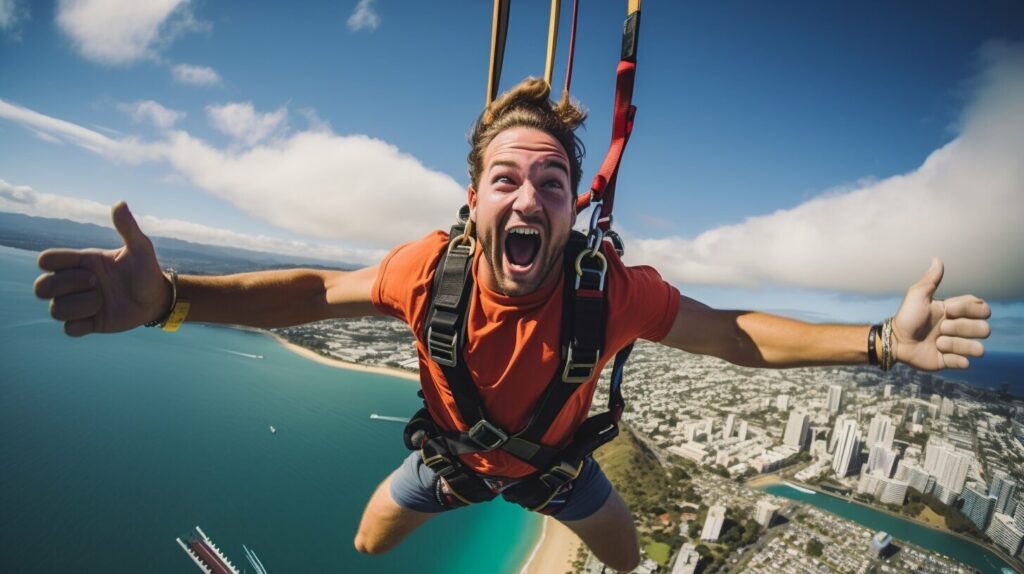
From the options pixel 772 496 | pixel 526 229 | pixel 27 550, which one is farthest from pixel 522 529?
pixel 526 229

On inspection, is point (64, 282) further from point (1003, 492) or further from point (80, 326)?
point (1003, 492)

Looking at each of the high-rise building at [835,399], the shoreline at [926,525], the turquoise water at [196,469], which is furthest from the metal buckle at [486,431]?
the high-rise building at [835,399]

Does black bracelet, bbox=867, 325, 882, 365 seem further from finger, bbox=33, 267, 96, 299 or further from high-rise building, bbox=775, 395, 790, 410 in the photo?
high-rise building, bbox=775, 395, 790, 410

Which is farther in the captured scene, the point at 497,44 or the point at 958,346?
the point at 497,44

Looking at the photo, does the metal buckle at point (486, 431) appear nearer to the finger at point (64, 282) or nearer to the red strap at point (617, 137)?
the red strap at point (617, 137)

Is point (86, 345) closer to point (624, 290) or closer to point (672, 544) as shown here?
point (672, 544)

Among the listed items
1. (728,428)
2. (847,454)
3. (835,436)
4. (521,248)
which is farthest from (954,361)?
(835,436)
